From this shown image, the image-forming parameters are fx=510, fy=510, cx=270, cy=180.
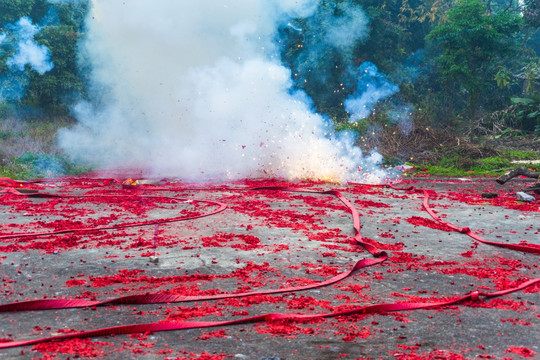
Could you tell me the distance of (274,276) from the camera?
4773 millimetres

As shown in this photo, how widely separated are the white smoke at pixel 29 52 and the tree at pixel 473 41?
15492mm

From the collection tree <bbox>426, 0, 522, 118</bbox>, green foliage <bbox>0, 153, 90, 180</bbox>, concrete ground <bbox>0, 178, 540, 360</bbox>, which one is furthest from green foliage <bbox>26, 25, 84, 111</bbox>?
tree <bbox>426, 0, 522, 118</bbox>

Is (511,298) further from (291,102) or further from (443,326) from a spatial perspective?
(291,102)

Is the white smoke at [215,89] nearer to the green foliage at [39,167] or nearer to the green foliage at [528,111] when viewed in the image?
the green foliage at [39,167]

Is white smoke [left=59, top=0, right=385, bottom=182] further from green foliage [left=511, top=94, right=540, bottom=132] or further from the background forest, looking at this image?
green foliage [left=511, top=94, right=540, bottom=132]

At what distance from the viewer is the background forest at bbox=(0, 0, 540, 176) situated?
18391mm

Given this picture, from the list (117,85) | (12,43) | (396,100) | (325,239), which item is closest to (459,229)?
(325,239)

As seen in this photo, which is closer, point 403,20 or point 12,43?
point 12,43

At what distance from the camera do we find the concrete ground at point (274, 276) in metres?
3.30

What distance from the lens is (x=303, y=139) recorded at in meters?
13.6

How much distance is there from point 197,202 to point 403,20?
19.1 metres

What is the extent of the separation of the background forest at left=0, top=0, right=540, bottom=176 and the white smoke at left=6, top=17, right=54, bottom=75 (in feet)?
0.12

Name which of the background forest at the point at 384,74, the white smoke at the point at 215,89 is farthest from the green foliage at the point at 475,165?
the white smoke at the point at 215,89

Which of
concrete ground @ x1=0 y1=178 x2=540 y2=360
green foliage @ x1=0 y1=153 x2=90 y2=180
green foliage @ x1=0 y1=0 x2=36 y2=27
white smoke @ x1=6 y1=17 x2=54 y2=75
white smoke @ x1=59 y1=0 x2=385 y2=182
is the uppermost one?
green foliage @ x1=0 y1=0 x2=36 y2=27
